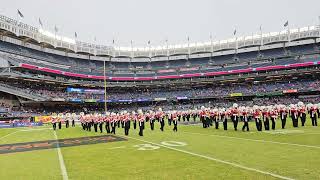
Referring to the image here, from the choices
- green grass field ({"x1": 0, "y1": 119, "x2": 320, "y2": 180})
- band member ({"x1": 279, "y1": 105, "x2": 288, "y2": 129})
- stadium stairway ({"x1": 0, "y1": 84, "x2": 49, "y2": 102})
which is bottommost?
green grass field ({"x1": 0, "y1": 119, "x2": 320, "y2": 180})

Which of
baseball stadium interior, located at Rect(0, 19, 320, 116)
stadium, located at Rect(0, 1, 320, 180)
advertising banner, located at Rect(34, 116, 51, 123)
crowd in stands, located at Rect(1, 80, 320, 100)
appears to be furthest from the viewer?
crowd in stands, located at Rect(1, 80, 320, 100)

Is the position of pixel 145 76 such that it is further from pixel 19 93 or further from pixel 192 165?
pixel 192 165

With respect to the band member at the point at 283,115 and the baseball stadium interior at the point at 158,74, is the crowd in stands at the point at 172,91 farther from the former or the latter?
the band member at the point at 283,115

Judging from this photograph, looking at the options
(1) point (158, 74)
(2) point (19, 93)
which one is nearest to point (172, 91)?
(1) point (158, 74)

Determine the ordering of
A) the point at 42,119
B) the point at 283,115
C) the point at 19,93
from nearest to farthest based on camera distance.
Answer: the point at 283,115
the point at 42,119
the point at 19,93

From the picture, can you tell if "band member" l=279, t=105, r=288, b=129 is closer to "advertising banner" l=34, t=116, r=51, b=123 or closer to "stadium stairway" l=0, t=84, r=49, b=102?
"advertising banner" l=34, t=116, r=51, b=123

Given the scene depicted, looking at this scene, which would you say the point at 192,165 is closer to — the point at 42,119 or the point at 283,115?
the point at 283,115

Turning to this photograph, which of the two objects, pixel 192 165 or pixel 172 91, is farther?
pixel 172 91

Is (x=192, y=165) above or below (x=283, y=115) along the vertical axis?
below

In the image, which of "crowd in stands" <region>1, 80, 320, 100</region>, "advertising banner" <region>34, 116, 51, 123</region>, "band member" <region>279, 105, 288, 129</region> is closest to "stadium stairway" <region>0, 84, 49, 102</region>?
"crowd in stands" <region>1, 80, 320, 100</region>

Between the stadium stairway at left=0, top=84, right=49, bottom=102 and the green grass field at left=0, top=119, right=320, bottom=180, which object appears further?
the stadium stairway at left=0, top=84, right=49, bottom=102

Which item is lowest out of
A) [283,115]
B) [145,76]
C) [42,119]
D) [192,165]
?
[192,165]

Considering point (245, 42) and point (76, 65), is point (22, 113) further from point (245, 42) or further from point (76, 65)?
point (245, 42)

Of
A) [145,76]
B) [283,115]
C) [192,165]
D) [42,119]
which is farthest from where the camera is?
[145,76]
